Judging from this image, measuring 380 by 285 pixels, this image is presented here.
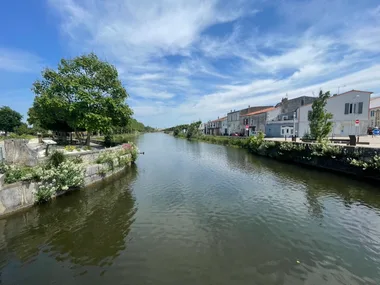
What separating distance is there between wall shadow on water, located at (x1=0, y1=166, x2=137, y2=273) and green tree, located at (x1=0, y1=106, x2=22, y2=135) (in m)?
66.6

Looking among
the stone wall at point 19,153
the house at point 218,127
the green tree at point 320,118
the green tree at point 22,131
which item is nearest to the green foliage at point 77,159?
the stone wall at point 19,153

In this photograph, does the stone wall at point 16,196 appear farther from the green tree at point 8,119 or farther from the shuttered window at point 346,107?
the green tree at point 8,119

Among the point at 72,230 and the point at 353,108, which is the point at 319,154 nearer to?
the point at 72,230

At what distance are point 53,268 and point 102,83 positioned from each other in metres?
17.1

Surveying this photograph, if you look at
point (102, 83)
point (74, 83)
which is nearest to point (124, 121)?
point (102, 83)

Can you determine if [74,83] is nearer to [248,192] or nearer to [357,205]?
[248,192]

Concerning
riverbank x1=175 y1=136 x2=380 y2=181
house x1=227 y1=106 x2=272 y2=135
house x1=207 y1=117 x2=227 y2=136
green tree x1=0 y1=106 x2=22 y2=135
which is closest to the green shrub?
riverbank x1=175 y1=136 x2=380 y2=181

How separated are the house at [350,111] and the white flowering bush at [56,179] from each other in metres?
34.0

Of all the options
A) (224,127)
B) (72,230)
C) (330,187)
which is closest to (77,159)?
(72,230)

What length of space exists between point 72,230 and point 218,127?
239 ft

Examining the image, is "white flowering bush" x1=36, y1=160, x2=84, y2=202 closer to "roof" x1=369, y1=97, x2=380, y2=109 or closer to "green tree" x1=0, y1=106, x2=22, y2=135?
"green tree" x1=0, y1=106, x2=22, y2=135

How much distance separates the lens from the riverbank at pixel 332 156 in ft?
45.9

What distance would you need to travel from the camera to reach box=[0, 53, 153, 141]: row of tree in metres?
17.4

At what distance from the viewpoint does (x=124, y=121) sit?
20422 millimetres
